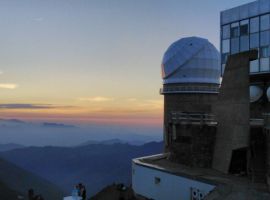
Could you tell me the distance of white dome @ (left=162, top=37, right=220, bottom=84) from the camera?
120ft

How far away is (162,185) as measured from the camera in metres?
22.9

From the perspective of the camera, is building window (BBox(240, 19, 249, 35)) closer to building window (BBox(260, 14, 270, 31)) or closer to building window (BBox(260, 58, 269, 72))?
building window (BBox(260, 14, 270, 31))

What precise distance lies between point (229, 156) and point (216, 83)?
16.9m

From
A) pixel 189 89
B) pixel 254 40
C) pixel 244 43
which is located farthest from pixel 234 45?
pixel 189 89

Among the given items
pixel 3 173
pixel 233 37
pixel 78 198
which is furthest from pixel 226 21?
pixel 3 173

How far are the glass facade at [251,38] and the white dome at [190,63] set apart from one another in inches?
314

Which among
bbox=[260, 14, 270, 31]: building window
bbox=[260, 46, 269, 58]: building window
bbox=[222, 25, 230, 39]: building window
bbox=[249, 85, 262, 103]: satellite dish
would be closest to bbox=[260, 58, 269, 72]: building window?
bbox=[260, 46, 269, 58]: building window

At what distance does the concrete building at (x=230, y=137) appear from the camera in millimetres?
19894

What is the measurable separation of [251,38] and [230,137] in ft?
28.0

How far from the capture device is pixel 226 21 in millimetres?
28688

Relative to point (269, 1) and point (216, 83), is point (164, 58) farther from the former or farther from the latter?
point (269, 1)

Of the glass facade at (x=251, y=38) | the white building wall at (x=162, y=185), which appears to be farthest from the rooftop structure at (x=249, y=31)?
the white building wall at (x=162, y=185)

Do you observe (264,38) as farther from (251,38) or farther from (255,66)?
(255,66)

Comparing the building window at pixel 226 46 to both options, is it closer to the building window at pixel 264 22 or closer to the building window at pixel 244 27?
the building window at pixel 244 27
